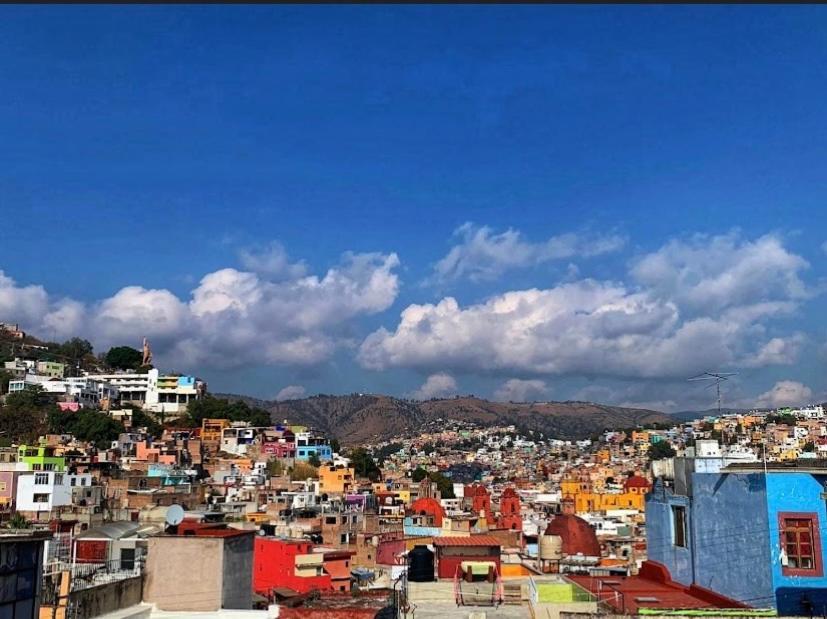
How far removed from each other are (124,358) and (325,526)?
256 ft

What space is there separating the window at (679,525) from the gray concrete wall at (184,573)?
8800 mm

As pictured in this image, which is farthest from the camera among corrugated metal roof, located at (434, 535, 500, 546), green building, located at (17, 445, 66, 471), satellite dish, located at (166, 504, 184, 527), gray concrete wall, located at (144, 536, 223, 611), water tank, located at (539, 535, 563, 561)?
green building, located at (17, 445, 66, 471)

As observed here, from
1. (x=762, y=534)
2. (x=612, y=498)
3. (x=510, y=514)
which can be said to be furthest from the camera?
(x=612, y=498)

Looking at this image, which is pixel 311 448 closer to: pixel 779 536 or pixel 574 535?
pixel 574 535

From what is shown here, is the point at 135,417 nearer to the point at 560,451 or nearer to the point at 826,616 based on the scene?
the point at 826,616

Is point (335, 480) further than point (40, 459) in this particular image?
Yes

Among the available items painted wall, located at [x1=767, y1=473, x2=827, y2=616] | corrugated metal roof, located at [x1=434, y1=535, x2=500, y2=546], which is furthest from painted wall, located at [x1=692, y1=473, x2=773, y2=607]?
corrugated metal roof, located at [x1=434, y1=535, x2=500, y2=546]

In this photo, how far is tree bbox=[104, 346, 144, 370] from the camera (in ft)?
358

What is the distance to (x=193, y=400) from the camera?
305ft

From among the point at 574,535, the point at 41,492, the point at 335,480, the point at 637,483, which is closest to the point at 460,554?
the point at 574,535

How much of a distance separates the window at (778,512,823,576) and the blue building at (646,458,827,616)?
0.01 metres

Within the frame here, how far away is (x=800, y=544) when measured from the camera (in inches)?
492

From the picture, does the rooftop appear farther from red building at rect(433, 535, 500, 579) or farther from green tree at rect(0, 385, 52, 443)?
green tree at rect(0, 385, 52, 443)

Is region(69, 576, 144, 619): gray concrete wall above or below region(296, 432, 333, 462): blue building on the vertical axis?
below
